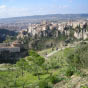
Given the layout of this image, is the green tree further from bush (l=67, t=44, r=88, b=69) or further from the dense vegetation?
bush (l=67, t=44, r=88, b=69)

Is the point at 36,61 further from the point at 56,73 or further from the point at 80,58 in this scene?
the point at 80,58

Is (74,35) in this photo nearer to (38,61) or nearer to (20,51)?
(20,51)

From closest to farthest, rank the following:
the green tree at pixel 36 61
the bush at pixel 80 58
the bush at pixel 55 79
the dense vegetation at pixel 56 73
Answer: the dense vegetation at pixel 56 73 → the bush at pixel 55 79 → the bush at pixel 80 58 → the green tree at pixel 36 61

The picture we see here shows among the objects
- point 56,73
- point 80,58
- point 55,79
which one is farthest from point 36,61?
point 55,79

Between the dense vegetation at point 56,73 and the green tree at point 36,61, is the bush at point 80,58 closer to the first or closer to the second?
the dense vegetation at point 56,73

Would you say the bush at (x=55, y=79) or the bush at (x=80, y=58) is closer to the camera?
the bush at (x=55, y=79)

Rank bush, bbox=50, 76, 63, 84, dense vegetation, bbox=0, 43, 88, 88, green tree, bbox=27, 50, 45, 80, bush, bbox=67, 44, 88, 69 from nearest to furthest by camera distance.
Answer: dense vegetation, bbox=0, 43, 88, 88
bush, bbox=50, 76, 63, 84
bush, bbox=67, 44, 88, 69
green tree, bbox=27, 50, 45, 80

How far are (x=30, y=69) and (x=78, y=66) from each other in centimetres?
625

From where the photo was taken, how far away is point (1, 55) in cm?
3744

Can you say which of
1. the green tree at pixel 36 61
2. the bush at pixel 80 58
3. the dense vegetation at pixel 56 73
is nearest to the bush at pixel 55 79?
the dense vegetation at pixel 56 73

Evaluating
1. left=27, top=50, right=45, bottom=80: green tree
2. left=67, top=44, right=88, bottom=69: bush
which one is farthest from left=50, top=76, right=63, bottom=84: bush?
left=27, top=50, right=45, bottom=80: green tree

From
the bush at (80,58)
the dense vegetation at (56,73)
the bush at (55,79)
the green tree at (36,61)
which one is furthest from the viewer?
the green tree at (36,61)

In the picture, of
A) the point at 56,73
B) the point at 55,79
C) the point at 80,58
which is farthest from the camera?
the point at 56,73

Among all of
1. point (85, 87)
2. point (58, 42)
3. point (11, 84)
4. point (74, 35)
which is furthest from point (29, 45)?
point (85, 87)
